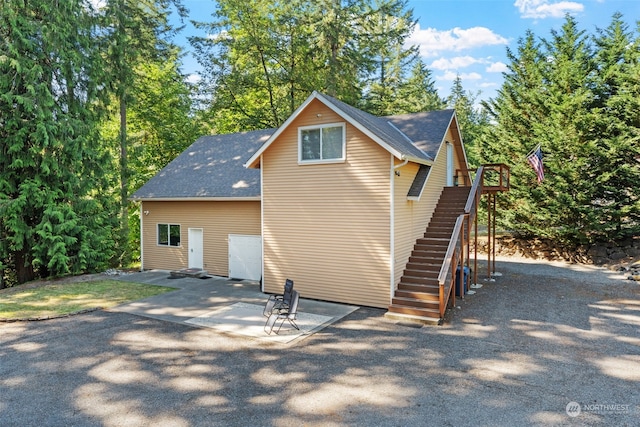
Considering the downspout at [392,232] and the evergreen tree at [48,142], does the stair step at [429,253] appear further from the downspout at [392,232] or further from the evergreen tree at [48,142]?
the evergreen tree at [48,142]

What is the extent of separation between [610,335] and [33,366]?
11560mm

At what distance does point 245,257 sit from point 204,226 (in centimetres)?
234

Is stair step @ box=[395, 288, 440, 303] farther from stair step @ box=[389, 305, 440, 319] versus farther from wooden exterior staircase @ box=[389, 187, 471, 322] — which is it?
stair step @ box=[389, 305, 440, 319]

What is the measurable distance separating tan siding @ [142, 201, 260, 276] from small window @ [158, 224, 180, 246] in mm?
186

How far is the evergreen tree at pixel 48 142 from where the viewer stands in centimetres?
1315

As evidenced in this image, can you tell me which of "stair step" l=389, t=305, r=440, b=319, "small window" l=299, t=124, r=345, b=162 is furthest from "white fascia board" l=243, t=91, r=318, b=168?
"stair step" l=389, t=305, r=440, b=319

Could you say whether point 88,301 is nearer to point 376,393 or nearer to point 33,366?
point 33,366

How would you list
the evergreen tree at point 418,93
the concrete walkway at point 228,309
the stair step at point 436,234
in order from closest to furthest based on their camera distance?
1. the concrete walkway at point 228,309
2. the stair step at point 436,234
3. the evergreen tree at point 418,93

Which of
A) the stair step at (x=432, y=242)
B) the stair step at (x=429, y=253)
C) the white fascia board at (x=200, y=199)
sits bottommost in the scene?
the stair step at (x=429, y=253)

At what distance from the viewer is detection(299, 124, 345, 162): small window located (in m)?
10.9

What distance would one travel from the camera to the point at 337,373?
20.9 ft

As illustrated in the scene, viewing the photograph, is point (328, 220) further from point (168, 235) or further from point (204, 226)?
point (168, 235)

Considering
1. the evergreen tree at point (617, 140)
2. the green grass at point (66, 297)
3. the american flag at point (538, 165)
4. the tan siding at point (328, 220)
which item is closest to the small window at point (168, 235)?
the green grass at point (66, 297)

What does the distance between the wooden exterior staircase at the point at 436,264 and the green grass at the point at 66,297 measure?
25.7ft
